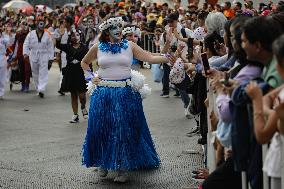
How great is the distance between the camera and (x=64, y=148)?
1110 cm

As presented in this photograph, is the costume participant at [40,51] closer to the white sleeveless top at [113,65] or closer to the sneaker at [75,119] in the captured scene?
the sneaker at [75,119]

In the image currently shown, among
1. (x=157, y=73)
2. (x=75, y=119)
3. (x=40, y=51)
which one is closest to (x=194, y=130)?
(x=75, y=119)

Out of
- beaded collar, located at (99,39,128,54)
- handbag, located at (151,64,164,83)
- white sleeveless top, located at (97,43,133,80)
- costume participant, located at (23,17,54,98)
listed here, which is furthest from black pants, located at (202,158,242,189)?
costume participant, located at (23,17,54,98)

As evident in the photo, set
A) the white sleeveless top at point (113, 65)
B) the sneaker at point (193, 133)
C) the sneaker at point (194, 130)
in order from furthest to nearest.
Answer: the sneaker at point (194, 130) < the sneaker at point (193, 133) < the white sleeveless top at point (113, 65)

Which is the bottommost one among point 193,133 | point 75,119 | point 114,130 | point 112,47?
point 75,119

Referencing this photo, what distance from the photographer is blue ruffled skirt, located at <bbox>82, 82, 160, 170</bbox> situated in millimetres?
8766

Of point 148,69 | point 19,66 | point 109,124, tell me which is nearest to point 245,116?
point 109,124

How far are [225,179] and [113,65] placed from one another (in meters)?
3.69

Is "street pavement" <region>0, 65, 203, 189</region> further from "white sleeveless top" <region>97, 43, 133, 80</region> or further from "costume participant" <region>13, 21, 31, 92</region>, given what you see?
"costume participant" <region>13, 21, 31, 92</region>

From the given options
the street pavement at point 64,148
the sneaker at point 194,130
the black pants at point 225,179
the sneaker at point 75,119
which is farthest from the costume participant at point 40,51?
the black pants at point 225,179

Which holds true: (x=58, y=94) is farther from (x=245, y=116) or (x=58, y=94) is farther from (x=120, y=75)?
(x=245, y=116)

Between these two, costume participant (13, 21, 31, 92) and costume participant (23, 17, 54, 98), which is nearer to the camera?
costume participant (23, 17, 54, 98)

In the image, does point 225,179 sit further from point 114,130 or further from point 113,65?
point 113,65

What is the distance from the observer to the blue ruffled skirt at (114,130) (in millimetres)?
8766
